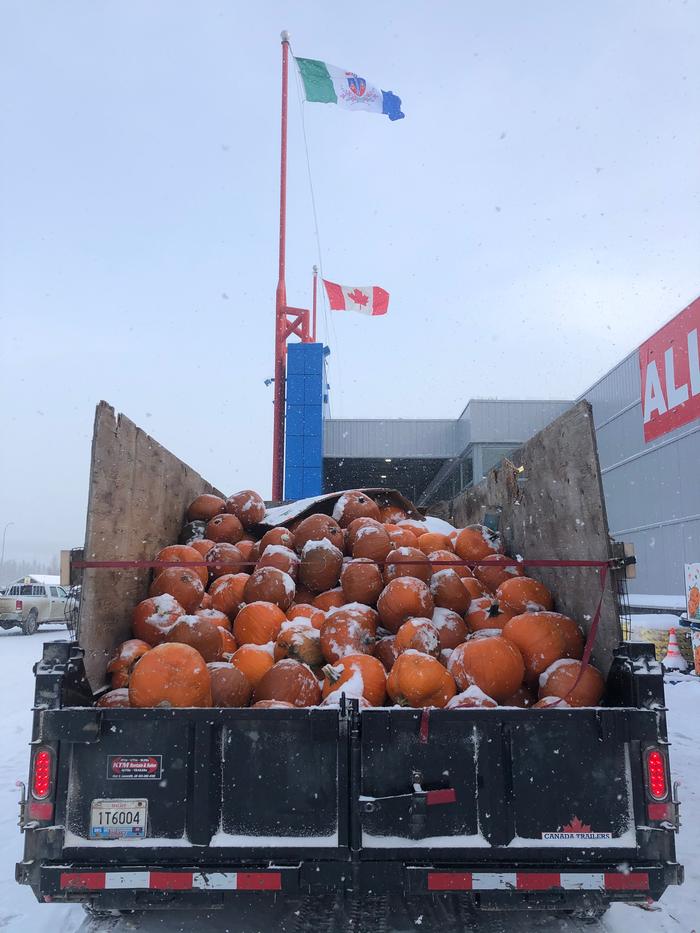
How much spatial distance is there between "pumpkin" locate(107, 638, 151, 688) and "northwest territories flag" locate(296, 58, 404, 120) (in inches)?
876

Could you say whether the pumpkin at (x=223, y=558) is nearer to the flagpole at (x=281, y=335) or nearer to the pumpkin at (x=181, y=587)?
the pumpkin at (x=181, y=587)

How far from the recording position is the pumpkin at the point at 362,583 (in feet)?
14.5

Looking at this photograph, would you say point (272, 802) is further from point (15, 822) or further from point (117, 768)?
point (15, 822)

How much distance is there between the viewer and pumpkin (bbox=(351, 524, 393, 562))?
15.6 ft

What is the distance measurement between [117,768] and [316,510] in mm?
2940

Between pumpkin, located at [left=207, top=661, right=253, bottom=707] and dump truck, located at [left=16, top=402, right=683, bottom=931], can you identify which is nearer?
dump truck, located at [left=16, top=402, right=683, bottom=931]

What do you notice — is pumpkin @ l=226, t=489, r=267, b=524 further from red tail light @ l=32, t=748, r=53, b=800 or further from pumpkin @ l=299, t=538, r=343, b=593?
red tail light @ l=32, t=748, r=53, b=800

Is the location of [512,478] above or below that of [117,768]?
above

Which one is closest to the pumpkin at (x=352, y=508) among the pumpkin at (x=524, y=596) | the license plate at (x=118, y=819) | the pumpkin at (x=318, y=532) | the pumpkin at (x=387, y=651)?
the pumpkin at (x=318, y=532)

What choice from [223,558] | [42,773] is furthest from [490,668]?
[223,558]

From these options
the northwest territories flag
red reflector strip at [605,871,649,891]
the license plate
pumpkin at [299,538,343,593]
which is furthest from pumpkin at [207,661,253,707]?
the northwest territories flag

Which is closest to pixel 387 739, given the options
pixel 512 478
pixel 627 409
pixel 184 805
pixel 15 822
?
pixel 184 805

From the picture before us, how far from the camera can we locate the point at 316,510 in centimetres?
580

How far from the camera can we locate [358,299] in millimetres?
26828
